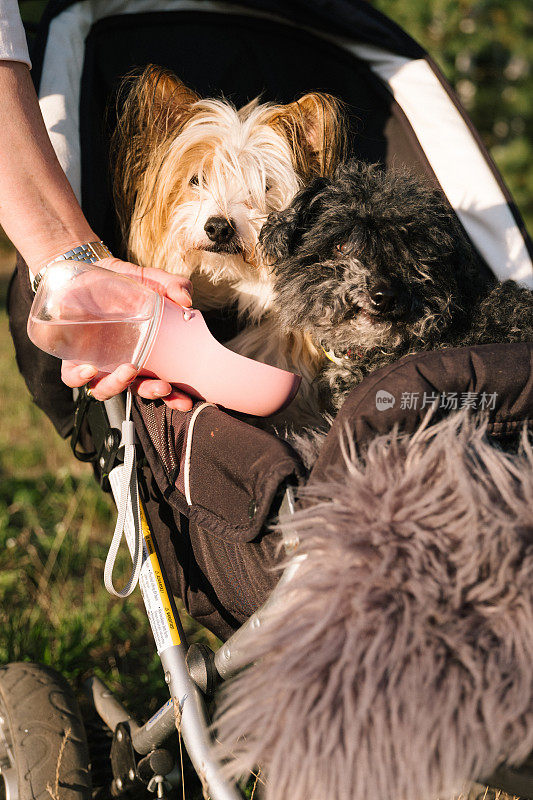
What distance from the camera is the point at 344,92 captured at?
2.04 m

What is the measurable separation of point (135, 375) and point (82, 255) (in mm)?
300

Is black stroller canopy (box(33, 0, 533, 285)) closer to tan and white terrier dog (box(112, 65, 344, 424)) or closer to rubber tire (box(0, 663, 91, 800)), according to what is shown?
tan and white terrier dog (box(112, 65, 344, 424))

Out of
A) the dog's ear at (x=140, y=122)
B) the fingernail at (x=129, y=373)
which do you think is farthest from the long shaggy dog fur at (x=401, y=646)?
the dog's ear at (x=140, y=122)

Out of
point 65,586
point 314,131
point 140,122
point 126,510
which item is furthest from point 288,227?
point 65,586

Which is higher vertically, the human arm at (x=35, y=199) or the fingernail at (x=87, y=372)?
the human arm at (x=35, y=199)

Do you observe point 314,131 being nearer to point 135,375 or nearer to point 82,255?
point 82,255

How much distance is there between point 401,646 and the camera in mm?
826

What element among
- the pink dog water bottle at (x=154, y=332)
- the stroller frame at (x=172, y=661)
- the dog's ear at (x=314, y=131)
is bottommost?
the stroller frame at (x=172, y=661)

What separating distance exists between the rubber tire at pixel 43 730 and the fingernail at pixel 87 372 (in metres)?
0.77

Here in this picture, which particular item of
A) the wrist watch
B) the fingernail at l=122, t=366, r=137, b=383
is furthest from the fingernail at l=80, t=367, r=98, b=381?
the wrist watch

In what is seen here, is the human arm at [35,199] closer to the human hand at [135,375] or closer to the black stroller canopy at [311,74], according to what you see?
the human hand at [135,375]

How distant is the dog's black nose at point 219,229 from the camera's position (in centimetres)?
161

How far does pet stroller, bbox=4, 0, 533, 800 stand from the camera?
3.46ft

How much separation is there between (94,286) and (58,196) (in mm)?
283
